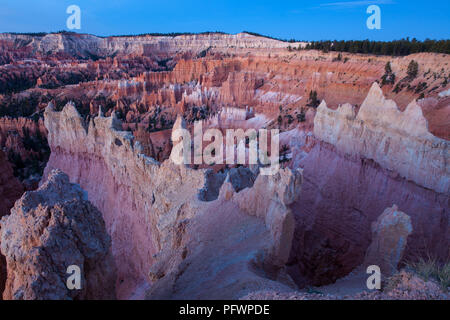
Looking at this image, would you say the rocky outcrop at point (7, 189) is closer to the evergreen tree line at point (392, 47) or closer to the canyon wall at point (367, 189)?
the canyon wall at point (367, 189)

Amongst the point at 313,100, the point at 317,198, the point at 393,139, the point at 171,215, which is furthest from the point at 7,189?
the point at 313,100

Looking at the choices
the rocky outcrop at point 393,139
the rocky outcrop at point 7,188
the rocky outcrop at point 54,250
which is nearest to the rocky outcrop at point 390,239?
the rocky outcrop at point 393,139

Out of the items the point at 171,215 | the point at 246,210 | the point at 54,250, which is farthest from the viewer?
the point at 171,215

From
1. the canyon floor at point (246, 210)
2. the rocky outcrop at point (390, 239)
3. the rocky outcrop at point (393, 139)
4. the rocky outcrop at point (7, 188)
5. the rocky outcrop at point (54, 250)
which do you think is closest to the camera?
the rocky outcrop at point (54, 250)

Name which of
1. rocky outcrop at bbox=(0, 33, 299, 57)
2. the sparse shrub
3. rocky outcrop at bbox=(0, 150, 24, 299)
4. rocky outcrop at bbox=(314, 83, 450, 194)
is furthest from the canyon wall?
rocky outcrop at bbox=(0, 33, 299, 57)

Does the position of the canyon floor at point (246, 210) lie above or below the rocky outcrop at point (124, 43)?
below

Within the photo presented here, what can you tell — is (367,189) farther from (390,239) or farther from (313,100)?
(313,100)

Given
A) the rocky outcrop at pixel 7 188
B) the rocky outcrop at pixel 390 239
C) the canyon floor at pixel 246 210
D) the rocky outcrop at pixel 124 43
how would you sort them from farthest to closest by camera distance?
1. the rocky outcrop at pixel 124 43
2. the rocky outcrop at pixel 7 188
3. the rocky outcrop at pixel 390 239
4. the canyon floor at pixel 246 210
